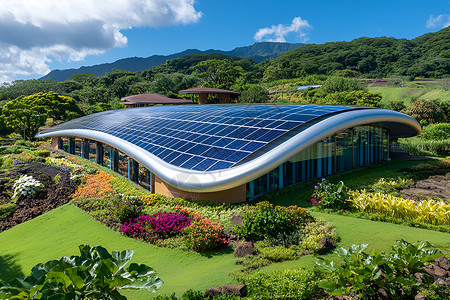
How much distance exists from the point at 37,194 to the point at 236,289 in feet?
60.3

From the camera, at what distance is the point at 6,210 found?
1788cm

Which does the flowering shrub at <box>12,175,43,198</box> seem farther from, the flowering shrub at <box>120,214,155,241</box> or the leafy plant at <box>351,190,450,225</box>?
the leafy plant at <box>351,190,450,225</box>

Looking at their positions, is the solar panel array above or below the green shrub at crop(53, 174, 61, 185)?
above

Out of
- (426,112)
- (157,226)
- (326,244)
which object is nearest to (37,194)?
(157,226)

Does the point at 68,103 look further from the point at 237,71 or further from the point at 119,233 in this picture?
the point at 119,233

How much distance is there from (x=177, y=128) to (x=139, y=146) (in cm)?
288

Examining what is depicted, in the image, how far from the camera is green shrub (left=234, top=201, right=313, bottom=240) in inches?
412

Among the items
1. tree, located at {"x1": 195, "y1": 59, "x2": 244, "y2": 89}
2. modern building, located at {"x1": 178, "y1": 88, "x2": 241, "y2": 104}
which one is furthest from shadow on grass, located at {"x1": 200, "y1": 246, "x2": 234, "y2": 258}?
tree, located at {"x1": 195, "y1": 59, "x2": 244, "y2": 89}

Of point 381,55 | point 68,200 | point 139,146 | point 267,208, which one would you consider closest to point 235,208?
point 267,208

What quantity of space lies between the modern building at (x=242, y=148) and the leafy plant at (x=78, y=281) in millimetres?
8839

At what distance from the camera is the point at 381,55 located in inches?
4328

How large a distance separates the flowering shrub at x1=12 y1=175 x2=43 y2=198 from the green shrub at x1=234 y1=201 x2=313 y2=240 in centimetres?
1579

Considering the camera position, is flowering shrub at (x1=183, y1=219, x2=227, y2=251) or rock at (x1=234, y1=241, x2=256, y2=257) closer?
rock at (x1=234, y1=241, x2=256, y2=257)

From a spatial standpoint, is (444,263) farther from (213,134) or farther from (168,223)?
(213,134)
